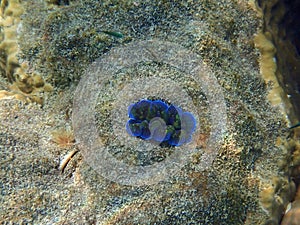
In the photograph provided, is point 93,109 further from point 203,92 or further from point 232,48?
point 232,48

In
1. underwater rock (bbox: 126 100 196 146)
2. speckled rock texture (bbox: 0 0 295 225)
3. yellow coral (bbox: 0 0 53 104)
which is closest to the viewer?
speckled rock texture (bbox: 0 0 295 225)

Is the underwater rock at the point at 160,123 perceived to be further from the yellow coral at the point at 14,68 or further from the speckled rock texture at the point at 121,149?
the yellow coral at the point at 14,68

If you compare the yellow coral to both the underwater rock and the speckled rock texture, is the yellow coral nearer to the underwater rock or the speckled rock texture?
the speckled rock texture

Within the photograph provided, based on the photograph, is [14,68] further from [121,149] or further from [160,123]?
[160,123]

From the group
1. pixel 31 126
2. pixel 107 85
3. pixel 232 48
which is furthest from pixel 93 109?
pixel 232 48

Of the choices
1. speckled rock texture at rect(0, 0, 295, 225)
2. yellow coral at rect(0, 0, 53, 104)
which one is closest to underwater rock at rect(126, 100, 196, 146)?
speckled rock texture at rect(0, 0, 295, 225)

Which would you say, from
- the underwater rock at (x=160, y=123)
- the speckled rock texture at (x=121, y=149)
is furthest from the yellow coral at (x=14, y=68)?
the underwater rock at (x=160, y=123)

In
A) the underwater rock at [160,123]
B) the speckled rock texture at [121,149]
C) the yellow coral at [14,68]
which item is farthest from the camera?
the yellow coral at [14,68]

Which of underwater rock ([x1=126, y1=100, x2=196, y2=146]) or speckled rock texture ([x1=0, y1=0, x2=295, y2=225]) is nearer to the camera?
speckled rock texture ([x1=0, y1=0, x2=295, y2=225])

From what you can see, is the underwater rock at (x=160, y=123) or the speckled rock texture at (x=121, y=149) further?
the underwater rock at (x=160, y=123)
